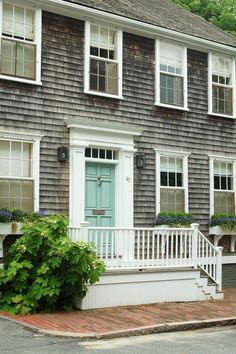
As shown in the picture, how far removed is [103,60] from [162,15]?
368 centimetres

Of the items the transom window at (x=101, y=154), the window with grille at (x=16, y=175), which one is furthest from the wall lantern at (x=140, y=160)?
the window with grille at (x=16, y=175)

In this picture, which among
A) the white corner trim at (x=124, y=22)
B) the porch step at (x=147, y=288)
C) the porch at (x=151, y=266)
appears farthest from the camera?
the white corner trim at (x=124, y=22)

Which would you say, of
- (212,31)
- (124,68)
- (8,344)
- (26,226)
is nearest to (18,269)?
(26,226)

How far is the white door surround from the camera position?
12.3 meters

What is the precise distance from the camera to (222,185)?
15492 millimetres

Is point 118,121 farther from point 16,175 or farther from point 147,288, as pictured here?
point 147,288

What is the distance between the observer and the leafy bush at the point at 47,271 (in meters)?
9.92

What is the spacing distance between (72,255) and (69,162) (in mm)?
2943

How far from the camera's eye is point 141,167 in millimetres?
13633

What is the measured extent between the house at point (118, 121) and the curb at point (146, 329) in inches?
75.5

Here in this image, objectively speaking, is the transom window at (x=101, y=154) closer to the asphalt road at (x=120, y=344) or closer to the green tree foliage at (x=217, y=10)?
the asphalt road at (x=120, y=344)

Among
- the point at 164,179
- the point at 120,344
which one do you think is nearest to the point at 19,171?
the point at 164,179

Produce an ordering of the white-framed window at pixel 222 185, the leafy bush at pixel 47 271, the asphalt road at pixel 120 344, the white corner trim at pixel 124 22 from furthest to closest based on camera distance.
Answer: the white-framed window at pixel 222 185, the white corner trim at pixel 124 22, the leafy bush at pixel 47 271, the asphalt road at pixel 120 344

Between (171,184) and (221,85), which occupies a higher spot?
(221,85)
